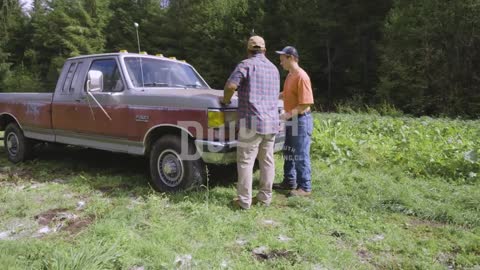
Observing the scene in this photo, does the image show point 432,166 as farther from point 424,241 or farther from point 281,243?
point 281,243

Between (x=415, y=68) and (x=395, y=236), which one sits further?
(x=415, y=68)

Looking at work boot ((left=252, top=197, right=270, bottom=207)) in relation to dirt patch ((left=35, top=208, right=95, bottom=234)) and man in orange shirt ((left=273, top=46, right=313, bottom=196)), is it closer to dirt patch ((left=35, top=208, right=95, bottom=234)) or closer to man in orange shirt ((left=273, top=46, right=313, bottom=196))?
man in orange shirt ((left=273, top=46, right=313, bottom=196))

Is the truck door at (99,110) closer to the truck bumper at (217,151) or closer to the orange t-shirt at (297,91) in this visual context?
the truck bumper at (217,151)

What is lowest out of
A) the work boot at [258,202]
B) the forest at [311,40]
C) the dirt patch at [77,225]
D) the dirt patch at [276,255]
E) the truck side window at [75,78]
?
the dirt patch at [276,255]

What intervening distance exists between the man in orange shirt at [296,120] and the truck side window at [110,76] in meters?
2.34

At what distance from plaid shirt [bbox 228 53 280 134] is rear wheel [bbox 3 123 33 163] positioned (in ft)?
16.4

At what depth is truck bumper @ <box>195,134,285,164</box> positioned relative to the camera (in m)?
5.05

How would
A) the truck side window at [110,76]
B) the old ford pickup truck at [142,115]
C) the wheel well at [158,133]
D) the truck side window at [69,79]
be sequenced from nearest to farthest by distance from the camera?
the old ford pickup truck at [142,115]
the wheel well at [158,133]
the truck side window at [110,76]
the truck side window at [69,79]

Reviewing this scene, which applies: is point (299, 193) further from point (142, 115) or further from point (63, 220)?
point (63, 220)

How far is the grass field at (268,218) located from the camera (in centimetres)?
368

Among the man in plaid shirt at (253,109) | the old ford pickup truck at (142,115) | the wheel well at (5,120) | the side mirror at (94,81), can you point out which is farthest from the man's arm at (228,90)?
the wheel well at (5,120)

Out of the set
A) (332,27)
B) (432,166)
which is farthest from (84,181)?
(332,27)

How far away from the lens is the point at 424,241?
4105mm

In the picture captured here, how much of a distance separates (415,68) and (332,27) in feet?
30.3
